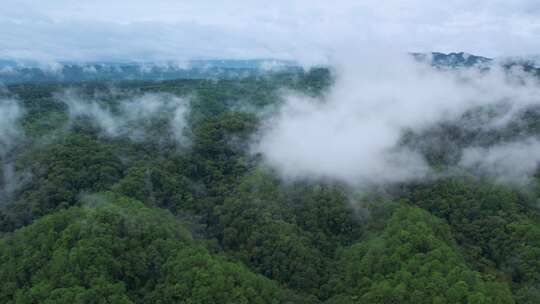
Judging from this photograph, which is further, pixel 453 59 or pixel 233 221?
pixel 453 59

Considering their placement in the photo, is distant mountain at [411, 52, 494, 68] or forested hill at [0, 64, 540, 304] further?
distant mountain at [411, 52, 494, 68]

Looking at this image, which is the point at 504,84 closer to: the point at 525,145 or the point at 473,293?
the point at 525,145

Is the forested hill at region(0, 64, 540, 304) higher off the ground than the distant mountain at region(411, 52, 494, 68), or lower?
lower

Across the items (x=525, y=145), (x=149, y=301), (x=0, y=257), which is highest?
(x=525, y=145)

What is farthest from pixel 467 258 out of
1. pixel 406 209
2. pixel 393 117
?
pixel 393 117

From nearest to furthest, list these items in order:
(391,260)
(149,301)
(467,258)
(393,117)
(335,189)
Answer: (149,301)
(391,260)
(467,258)
(335,189)
(393,117)

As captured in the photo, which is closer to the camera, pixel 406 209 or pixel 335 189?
pixel 406 209

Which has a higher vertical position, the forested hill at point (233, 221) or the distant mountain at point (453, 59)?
the distant mountain at point (453, 59)

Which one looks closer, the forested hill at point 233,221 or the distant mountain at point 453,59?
the forested hill at point 233,221
